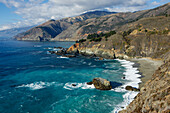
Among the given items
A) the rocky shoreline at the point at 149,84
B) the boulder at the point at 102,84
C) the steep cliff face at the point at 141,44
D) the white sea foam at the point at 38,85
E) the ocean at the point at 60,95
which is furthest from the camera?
the steep cliff face at the point at 141,44

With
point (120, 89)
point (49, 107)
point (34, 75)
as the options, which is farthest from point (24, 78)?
point (120, 89)

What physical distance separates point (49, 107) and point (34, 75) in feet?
95.8

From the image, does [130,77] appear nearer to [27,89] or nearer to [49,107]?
[49,107]

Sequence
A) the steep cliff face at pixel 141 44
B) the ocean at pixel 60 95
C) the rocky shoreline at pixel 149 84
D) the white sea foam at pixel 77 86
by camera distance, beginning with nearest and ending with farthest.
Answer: the rocky shoreline at pixel 149 84 < the ocean at pixel 60 95 < the white sea foam at pixel 77 86 < the steep cliff face at pixel 141 44

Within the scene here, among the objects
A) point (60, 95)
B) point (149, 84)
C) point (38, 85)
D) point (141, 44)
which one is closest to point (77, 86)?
point (60, 95)

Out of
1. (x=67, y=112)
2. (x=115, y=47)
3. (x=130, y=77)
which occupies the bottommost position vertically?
(x=67, y=112)

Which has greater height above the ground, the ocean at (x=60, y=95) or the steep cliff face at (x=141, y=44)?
the steep cliff face at (x=141, y=44)

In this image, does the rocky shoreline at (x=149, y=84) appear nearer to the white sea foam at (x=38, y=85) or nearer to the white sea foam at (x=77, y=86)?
the white sea foam at (x=77, y=86)

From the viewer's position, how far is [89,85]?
45.5 m

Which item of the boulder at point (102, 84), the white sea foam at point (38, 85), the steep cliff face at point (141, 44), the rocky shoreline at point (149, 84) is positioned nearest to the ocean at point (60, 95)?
the white sea foam at point (38, 85)

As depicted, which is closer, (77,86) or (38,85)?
(77,86)

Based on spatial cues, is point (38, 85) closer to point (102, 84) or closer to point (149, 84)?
point (102, 84)

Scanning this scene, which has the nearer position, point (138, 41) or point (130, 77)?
point (130, 77)

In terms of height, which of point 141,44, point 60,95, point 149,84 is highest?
point 141,44
